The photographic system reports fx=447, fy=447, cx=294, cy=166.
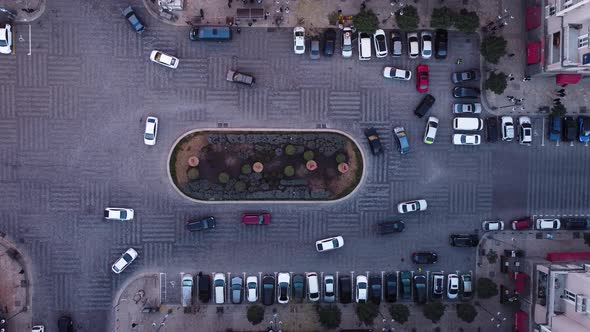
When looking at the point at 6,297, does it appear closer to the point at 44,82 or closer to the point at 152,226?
the point at 152,226

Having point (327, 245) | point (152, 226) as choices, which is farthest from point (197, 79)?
point (327, 245)

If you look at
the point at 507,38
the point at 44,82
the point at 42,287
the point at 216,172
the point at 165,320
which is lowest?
the point at 165,320

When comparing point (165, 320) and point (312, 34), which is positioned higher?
point (312, 34)

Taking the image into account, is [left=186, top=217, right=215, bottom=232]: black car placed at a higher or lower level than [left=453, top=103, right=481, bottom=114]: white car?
lower

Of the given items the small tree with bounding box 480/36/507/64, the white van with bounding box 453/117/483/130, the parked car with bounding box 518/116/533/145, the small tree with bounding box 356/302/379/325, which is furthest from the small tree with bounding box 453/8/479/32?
the small tree with bounding box 356/302/379/325

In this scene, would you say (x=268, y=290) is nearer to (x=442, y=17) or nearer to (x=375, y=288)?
(x=375, y=288)

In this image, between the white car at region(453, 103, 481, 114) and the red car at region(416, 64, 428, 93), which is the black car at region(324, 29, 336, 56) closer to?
the red car at region(416, 64, 428, 93)

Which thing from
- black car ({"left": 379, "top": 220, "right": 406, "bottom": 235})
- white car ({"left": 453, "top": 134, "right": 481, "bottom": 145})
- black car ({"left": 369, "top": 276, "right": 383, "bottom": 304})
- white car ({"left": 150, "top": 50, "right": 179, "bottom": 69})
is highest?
white car ({"left": 150, "top": 50, "right": 179, "bottom": 69})
